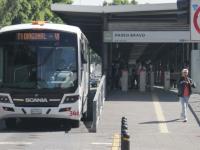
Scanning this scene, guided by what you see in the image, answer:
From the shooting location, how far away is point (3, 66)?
2092 cm

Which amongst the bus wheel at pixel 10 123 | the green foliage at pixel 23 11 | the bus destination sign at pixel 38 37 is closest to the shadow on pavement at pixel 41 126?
the bus wheel at pixel 10 123

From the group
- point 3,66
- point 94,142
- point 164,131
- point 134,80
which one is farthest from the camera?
point 134,80

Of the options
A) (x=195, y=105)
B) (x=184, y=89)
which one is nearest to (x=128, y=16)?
(x=195, y=105)

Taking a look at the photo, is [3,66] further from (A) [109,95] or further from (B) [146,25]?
(B) [146,25]

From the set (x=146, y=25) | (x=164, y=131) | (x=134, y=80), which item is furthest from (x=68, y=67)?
(x=134, y=80)

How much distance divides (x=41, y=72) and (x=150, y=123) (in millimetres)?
3745

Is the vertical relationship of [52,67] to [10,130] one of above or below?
above

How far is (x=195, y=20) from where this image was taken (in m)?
16.2

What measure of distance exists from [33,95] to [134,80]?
18189mm

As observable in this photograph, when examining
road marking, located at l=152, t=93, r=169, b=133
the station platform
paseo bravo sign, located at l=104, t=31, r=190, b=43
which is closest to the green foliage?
paseo bravo sign, located at l=104, t=31, r=190, b=43

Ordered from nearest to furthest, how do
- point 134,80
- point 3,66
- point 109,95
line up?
point 3,66, point 109,95, point 134,80

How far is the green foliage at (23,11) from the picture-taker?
47.1 m

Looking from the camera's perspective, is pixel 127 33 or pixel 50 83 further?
pixel 127 33

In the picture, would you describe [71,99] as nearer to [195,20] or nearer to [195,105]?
[195,20]
